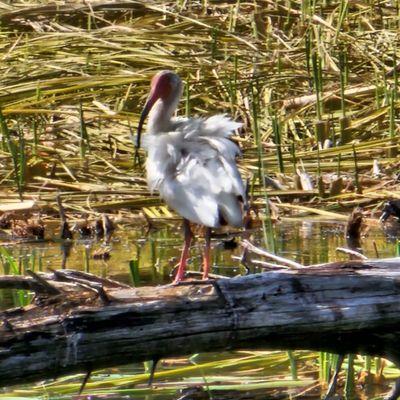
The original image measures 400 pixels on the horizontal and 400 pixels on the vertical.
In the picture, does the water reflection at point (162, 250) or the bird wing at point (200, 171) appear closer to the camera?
the bird wing at point (200, 171)

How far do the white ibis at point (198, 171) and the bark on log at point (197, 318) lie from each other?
3.78ft

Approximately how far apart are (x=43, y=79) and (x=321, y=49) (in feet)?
6.59

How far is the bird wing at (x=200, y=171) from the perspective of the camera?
450 cm

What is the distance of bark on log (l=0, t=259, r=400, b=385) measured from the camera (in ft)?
9.78

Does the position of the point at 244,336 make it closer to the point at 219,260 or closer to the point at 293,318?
the point at 293,318

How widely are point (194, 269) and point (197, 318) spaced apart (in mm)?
2662

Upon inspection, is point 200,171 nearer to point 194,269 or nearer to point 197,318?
point 194,269

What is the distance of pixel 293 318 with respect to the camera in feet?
10.5

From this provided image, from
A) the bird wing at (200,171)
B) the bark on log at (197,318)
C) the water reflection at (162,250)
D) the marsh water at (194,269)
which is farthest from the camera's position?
the water reflection at (162,250)

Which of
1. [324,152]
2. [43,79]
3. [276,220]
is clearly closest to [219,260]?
[276,220]

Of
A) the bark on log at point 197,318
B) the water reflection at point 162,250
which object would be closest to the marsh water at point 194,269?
the water reflection at point 162,250

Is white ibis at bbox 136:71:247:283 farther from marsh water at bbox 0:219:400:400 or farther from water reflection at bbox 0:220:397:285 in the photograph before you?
water reflection at bbox 0:220:397:285

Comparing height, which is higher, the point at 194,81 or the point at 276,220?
the point at 194,81

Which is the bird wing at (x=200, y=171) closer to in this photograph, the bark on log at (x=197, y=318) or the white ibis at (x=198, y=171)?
the white ibis at (x=198, y=171)
